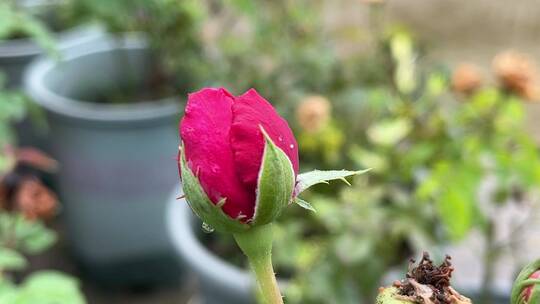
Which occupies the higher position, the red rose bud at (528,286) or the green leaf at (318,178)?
the green leaf at (318,178)

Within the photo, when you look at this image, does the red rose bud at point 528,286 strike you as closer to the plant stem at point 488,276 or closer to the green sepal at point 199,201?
the green sepal at point 199,201

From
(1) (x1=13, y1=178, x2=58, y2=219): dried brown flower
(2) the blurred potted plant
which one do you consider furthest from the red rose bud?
(1) (x1=13, y1=178, x2=58, y2=219): dried brown flower

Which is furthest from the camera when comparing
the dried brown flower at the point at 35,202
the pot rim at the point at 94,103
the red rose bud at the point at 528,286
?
the pot rim at the point at 94,103

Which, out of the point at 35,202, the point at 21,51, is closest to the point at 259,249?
the point at 35,202

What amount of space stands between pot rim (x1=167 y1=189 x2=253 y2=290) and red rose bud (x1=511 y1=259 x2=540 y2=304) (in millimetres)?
810

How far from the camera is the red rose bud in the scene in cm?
29

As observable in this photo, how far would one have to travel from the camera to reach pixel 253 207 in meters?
0.32

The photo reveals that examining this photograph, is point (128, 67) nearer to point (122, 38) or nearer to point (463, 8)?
point (122, 38)

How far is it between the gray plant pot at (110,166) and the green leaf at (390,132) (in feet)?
1.94

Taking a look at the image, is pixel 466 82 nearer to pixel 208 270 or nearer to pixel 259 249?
pixel 208 270

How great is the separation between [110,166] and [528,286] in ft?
4.67

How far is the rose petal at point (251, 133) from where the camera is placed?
308 mm

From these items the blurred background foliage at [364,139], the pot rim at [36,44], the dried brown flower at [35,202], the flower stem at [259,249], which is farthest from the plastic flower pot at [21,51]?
→ the flower stem at [259,249]

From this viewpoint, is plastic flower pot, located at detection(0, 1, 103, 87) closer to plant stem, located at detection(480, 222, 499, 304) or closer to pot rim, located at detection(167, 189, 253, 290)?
pot rim, located at detection(167, 189, 253, 290)
